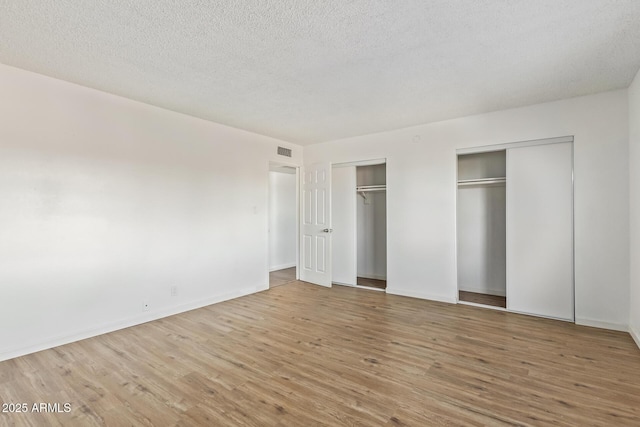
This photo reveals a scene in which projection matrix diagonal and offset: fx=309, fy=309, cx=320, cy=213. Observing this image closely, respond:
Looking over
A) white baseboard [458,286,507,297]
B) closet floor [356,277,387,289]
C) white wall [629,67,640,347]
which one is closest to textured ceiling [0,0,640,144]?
white wall [629,67,640,347]

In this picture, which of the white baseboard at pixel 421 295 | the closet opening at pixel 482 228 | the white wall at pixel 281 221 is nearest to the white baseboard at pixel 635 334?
the closet opening at pixel 482 228

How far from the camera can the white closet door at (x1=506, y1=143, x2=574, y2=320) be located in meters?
3.63

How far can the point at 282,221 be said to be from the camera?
7.20 m

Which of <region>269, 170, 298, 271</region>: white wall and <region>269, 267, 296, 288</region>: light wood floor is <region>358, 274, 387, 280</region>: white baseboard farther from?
<region>269, 170, 298, 271</region>: white wall

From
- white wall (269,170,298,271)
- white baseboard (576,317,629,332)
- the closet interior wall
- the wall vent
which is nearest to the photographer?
white baseboard (576,317,629,332)

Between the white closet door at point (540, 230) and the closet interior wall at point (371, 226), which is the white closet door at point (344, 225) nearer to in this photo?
the closet interior wall at point (371, 226)

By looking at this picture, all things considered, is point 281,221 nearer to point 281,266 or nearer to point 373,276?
point 281,266

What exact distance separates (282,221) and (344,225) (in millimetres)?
2166

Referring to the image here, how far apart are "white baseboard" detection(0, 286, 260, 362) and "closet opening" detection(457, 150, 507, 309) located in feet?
11.7

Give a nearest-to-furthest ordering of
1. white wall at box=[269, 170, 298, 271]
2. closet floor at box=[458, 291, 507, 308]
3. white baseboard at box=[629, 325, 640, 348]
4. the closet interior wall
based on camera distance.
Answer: white baseboard at box=[629, 325, 640, 348], closet floor at box=[458, 291, 507, 308], the closet interior wall, white wall at box=[269, 170, 298, 271]

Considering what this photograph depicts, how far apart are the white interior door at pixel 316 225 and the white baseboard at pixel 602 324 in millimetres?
3372

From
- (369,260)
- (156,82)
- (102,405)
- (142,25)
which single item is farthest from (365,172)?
(102,405)

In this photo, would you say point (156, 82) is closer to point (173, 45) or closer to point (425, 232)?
point (173, 45)

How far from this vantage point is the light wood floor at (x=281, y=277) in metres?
5.60
